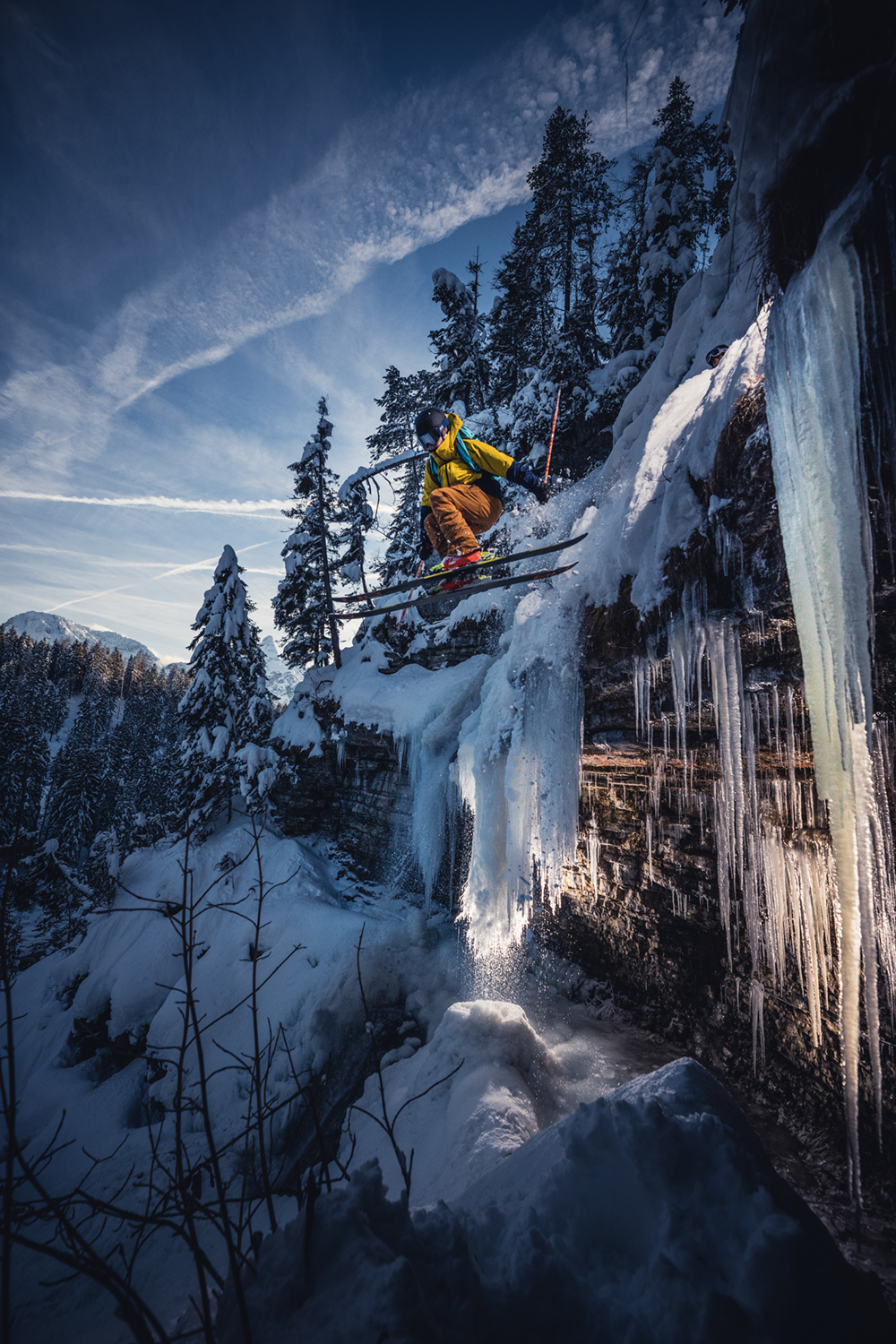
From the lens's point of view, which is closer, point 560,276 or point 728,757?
point 728,757

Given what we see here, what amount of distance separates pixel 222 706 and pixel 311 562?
16.2 ft

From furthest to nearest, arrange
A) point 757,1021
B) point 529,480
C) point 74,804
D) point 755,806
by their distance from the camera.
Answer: point 74,804, point 529,480, point 757,1021, point 755,806

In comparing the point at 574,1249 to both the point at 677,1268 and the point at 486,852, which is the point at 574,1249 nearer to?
the point at 677,1268

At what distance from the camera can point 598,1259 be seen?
1.87 meters

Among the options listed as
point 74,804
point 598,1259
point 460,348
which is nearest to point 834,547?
point 598,1259

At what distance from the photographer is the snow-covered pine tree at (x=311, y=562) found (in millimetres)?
13641

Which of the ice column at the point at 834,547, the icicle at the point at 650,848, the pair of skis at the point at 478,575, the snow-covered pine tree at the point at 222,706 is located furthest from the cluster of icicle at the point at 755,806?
the snow-covered pine tree at the point at 222,706

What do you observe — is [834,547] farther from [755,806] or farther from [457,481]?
[457,481]

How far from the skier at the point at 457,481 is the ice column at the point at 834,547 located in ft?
10.5

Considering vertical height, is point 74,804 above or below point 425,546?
below

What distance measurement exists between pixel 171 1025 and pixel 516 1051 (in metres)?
7.05

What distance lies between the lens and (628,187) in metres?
9.63

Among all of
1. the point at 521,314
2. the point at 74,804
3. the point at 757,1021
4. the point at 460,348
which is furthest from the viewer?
the point at 74,804

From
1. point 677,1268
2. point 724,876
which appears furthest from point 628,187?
point 677,1268
